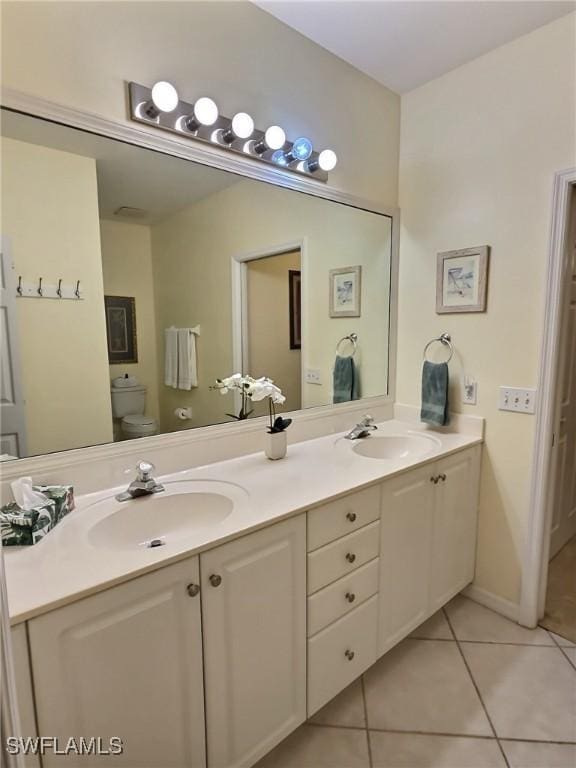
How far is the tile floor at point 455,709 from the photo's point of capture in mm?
1325

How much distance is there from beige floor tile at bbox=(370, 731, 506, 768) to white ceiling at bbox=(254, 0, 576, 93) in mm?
2616

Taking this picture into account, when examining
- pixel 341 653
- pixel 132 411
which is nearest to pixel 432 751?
pixel 341 653

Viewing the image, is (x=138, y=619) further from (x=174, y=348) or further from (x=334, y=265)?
(x=334, y=265)

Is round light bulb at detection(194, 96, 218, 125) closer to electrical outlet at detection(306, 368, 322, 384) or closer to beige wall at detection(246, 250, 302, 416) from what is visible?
beige wall at detection(246, 250, 302, 416)

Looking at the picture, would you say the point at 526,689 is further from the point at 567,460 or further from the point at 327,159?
the point at 327,159

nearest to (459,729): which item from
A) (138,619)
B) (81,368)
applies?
(138,619)

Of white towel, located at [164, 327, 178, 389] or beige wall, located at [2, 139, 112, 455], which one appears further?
A: white towel, located at [164, 327, 178, 389]

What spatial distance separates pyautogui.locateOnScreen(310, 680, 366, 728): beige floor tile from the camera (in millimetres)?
1444

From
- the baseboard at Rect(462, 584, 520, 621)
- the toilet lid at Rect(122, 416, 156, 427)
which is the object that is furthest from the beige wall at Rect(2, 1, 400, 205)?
the baseboard at Rect(462, 584, 520, 621)

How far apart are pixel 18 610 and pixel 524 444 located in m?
1.90

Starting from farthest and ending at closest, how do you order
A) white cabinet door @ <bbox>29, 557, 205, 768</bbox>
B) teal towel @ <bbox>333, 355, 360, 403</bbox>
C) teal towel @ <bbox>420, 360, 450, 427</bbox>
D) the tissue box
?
teal towel @ <bbox>333, 355, 360, 403</bbox>
teal towel @ <bbox>420, 360, 450, 427</bbox>
the tissue box
white cabinet door @ <bbox>29, 557, 205, 768</bbox>

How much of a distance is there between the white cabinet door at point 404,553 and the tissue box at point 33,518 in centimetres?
104

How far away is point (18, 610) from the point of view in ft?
2.50

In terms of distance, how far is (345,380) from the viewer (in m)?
2.12
